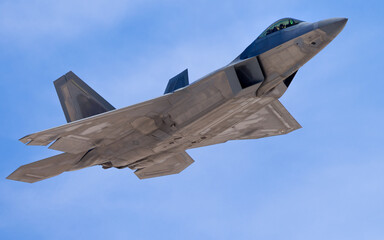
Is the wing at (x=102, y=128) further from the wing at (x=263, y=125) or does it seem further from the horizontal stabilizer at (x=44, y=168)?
the wing at (x=263, y=125)

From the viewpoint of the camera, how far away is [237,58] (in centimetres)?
2070

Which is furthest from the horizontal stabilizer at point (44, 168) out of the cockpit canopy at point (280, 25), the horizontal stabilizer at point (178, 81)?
the cockpit canopy at point (280, 25)

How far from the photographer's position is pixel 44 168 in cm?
2342

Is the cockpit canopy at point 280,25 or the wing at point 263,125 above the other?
the cockpit canopy at point 280,25

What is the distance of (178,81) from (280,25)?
5702 mm

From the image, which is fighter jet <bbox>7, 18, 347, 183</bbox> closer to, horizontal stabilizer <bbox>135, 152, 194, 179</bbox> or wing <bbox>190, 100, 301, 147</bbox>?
wing <bbox>190, 100, 301, 147</bbox>

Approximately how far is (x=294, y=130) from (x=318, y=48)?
713cm

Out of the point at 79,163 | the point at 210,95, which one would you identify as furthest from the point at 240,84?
the point at 79,163

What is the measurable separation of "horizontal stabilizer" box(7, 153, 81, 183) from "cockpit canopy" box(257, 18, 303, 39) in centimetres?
1004

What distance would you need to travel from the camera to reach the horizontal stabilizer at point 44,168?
23.1 meters

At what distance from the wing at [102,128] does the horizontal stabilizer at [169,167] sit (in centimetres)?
506

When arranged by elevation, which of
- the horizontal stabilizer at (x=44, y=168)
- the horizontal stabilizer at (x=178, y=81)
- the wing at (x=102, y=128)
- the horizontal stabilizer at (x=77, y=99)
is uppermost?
the horizontal stabilizer at (x=77, y=99)

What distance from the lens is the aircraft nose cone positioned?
60.1 ft

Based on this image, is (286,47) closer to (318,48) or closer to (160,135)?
(318,48)
